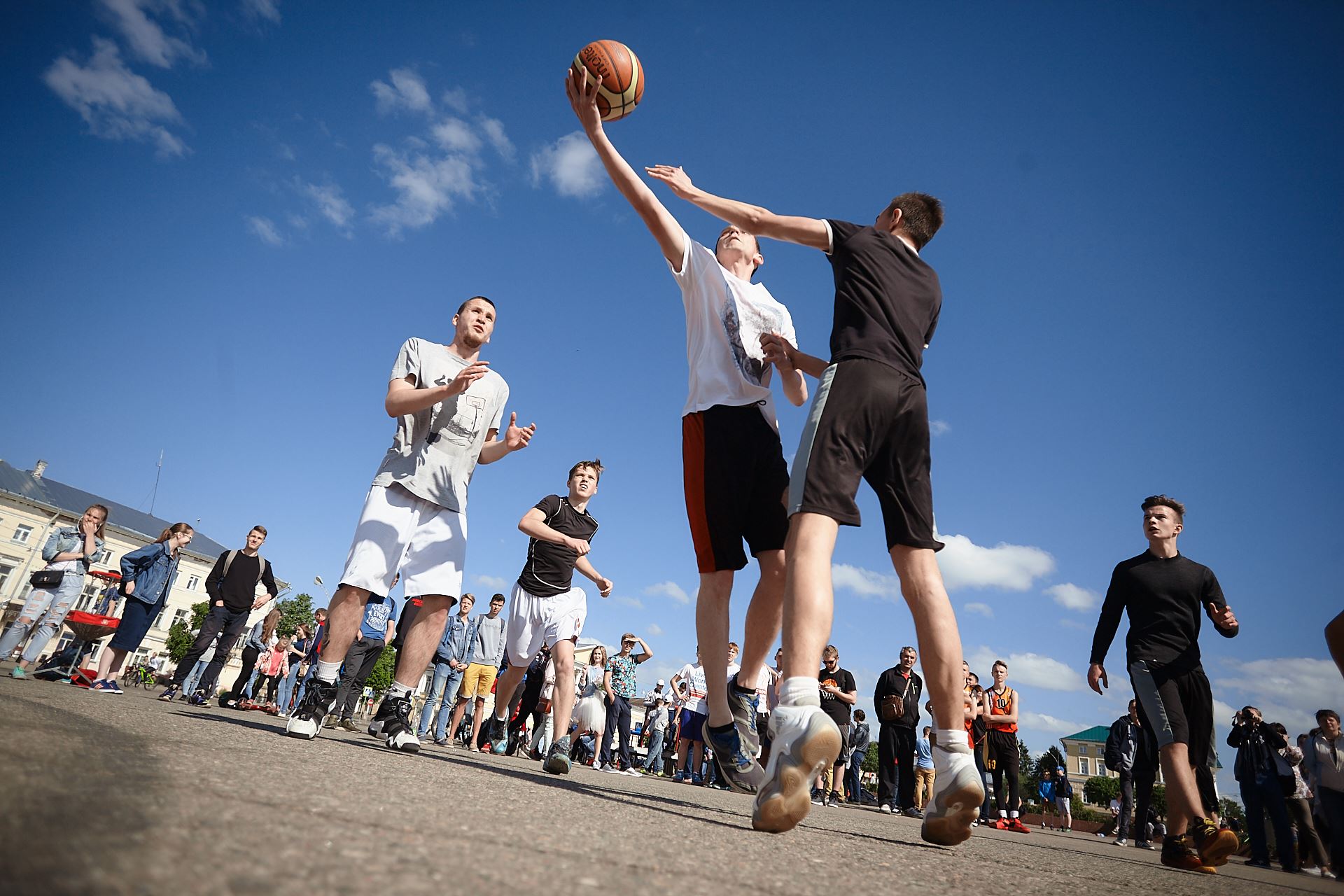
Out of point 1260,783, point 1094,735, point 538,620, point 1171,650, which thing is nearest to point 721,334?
point 1171,650

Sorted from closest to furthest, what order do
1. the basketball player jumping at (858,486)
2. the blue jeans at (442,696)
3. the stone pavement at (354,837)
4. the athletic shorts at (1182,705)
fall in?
the stone pavement at (354,837) < the basketball player jumping at (858,486) < the athletic shorts at (1182,705) < the blue jeans at (442,696)

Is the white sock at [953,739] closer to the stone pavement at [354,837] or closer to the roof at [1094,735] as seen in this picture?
the stone pavement at [354,837]

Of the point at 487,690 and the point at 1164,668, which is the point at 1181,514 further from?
the point at 487,690

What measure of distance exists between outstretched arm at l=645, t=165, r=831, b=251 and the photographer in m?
11.4

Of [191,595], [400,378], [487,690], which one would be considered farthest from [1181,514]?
[191,595]

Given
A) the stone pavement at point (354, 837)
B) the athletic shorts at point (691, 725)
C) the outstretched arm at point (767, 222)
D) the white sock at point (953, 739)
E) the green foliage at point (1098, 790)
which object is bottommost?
the stone pavement at point (354, 837)

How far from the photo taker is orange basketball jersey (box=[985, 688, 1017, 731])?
11.6m

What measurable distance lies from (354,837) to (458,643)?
12199mm

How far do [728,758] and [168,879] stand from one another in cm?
301

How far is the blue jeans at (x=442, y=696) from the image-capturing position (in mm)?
12758

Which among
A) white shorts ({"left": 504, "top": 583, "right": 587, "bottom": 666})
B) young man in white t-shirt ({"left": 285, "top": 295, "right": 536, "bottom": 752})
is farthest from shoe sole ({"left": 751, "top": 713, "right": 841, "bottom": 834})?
white shorts ({"left": 504, "top": 583, "right": 587, "bottom": 666})

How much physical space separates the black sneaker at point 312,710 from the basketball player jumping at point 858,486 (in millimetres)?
2628

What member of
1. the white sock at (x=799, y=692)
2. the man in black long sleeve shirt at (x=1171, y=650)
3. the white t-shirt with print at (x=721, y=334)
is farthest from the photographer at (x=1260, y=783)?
the white sock at (x=799, y=692)

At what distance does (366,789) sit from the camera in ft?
6.25
